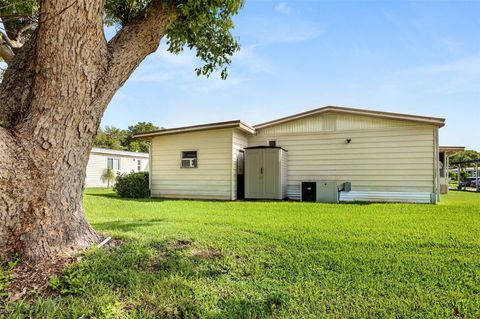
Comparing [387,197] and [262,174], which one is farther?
[262,174]

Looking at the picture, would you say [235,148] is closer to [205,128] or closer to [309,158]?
[205,128]

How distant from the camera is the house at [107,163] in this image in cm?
1838

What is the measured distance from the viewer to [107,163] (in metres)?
19.6

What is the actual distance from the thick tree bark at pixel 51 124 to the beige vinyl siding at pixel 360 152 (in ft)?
28.5

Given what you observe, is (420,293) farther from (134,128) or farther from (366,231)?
(134,128)

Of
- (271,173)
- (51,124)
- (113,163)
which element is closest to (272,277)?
(51,124)

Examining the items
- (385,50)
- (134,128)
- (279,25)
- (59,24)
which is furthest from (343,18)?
(134,128)

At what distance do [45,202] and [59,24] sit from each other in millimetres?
1764

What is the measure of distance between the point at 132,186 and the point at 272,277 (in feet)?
34.1

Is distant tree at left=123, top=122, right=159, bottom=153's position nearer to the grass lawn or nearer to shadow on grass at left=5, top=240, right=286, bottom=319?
the grass lawn

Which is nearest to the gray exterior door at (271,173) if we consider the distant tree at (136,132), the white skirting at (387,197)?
the white skirting at (387,197)

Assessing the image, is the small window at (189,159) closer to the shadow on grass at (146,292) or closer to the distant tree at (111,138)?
the shadow on grass at (146,292)

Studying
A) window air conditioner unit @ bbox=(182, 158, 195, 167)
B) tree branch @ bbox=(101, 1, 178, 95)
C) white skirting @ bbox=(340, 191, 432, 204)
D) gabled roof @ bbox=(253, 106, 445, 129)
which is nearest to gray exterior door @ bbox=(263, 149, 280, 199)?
gabled roof @ bbox=(253, 106, 445, 129)

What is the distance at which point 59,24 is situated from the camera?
2586mm
